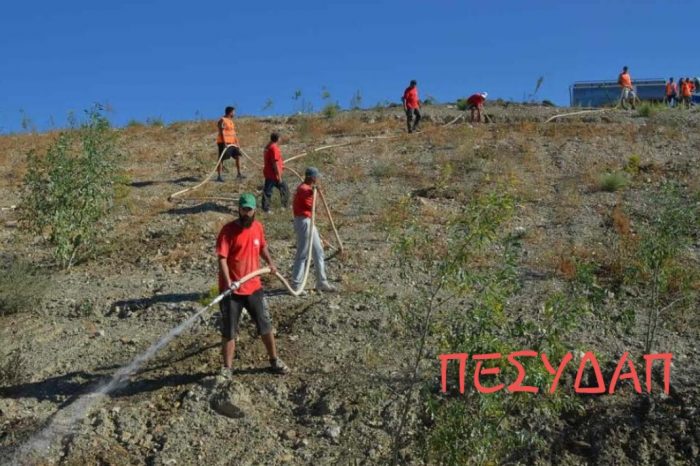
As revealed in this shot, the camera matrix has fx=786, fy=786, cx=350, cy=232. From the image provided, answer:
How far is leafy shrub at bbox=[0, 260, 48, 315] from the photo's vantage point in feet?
25.4

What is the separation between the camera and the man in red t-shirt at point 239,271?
593cm

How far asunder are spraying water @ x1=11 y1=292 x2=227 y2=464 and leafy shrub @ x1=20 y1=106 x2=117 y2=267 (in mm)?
2770

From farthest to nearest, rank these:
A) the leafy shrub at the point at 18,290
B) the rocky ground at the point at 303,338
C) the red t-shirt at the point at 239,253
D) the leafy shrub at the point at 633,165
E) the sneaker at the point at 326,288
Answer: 1. the leafy shrub at the point at 633,165
2. the sneaker at the point at 326,288
3. the leafy shrub at the point at 18,290
4. the red t-shirt at the point at 239,253
5. the rocky ground at the point at 303,338

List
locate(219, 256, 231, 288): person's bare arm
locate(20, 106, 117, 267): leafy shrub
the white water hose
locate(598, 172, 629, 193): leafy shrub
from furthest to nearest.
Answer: locate(598, 172, 629, 193): leafy shrub
locate(20, 106, 117, 267): leafy shrub
locate(219, 256, 231, 288): person's bare arm
the white water hose

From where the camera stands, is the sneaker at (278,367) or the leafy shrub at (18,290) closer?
the sneaker at (278,367)

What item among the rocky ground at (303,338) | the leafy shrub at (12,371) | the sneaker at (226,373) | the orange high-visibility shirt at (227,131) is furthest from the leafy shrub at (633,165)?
the leafy shrub at (12,371)

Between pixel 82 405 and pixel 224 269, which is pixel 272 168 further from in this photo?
pixel 82 405

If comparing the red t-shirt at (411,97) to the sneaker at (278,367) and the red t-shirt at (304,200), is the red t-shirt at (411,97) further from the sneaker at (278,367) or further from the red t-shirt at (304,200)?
the sneaker at (278,367)

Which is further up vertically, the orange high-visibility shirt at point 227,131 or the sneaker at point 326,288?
the orange high-visibility shirt at point 227,131

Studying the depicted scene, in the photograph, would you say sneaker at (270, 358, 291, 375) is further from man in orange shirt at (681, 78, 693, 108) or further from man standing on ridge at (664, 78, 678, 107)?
man standing on ridge at (664, 78, 678, 107)

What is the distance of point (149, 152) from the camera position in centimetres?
1683

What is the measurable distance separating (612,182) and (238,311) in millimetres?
7672

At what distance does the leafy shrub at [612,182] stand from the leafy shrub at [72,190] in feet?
23.5

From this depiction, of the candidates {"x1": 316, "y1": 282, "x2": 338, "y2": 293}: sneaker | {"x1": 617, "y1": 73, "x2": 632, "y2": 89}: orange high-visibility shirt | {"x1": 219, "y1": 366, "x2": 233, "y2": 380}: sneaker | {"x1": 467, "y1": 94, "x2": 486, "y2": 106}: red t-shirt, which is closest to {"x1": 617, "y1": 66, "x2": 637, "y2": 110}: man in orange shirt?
{"x1": 617, "y1": 73, "x2": 632, "y2": 89}: orange high-visibility shirt
